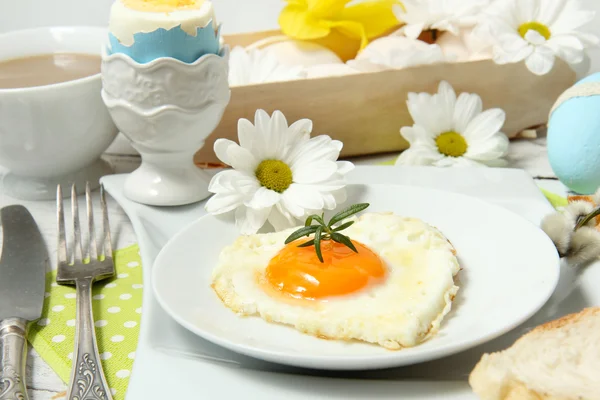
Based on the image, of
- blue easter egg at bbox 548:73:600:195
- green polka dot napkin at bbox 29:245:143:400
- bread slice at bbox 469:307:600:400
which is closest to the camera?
bread slice at bbox 469:307:600:400

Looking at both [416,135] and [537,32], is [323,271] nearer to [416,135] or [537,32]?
[416,135]

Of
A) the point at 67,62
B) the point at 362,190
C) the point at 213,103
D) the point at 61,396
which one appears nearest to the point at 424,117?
the point at 362,190

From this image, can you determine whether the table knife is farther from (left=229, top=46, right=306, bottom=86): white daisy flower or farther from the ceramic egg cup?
(left=229, top=46, right=306, bottom=86): white daisy flower

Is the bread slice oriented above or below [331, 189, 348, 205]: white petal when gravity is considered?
above

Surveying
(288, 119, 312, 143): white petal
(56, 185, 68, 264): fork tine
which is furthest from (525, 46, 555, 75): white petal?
(56, 185, 68, 264): fork tine

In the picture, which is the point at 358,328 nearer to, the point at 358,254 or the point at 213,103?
the point at 358,254

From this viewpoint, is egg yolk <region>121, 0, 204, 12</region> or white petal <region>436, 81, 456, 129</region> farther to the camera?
white petal <region>436, 81, 456, 129</region>

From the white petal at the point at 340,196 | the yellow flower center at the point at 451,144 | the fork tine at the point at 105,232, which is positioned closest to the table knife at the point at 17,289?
the fork tine at the point at 105,232
